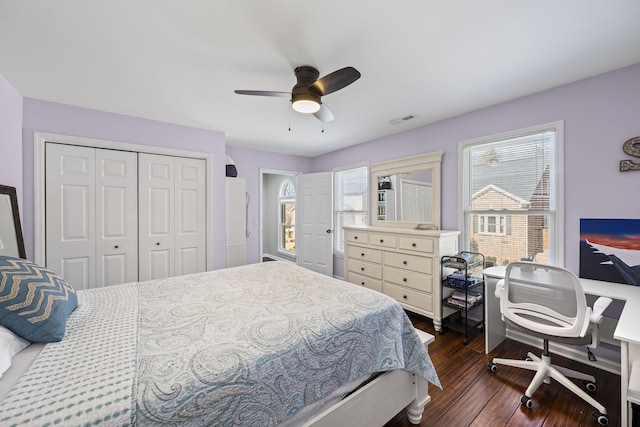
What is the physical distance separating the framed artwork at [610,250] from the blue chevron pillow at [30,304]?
351cm

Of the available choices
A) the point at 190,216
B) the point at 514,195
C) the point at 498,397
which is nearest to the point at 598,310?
the point at 498,397

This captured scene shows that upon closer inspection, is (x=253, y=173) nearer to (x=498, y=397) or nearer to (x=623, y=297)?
(x=498, y=397)

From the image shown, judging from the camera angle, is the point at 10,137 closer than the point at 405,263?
Yes

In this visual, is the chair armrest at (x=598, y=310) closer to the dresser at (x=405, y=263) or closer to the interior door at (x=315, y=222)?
the dresser at (x=405, y=263)

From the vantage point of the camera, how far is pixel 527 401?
5.69 ft

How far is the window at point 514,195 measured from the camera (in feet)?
7.86

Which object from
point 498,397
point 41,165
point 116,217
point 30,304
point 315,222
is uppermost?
point 41,165

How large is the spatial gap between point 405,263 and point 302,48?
2438 millimetres

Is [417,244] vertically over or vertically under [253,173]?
under

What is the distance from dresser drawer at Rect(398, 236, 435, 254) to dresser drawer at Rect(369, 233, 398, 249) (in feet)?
0.27

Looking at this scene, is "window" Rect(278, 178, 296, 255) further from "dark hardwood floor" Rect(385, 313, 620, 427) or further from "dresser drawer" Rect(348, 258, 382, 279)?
"dark hardwood floor" Rect(385, 313, 620, 427)

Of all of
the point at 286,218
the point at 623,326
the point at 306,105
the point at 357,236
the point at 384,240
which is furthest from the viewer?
the point at 286,218

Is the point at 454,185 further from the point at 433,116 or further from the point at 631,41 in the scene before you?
the point at 631,41

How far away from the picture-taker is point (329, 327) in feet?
4.28
